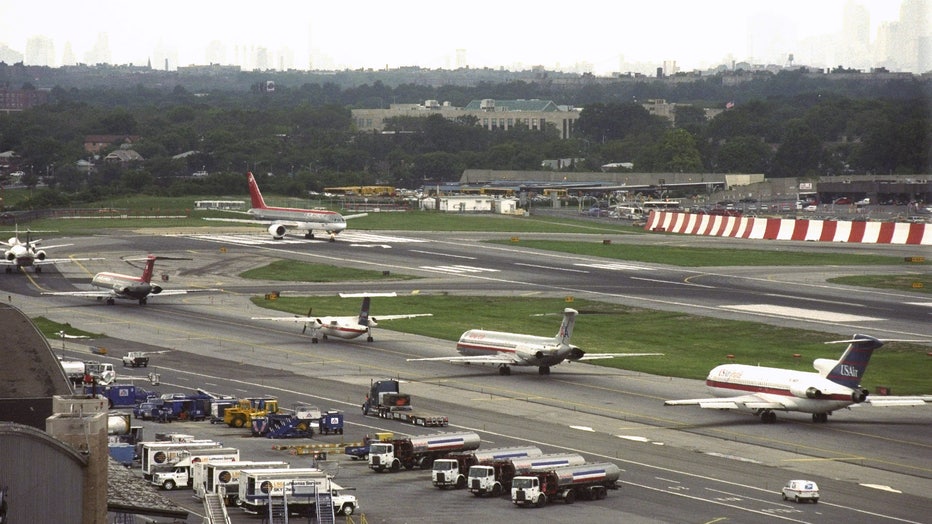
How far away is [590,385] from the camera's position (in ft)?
336

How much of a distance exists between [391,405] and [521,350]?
17.8m

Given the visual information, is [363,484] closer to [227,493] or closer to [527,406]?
[227,493]

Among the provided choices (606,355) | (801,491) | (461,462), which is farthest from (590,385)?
(801,491)

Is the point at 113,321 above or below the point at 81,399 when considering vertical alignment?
below

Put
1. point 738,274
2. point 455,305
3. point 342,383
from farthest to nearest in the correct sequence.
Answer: point 738,274 < point 455,305 < point 342,383

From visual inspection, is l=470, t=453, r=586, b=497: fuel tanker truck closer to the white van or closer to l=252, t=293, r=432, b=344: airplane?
the white van

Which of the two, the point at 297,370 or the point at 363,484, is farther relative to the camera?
the point at 297,370

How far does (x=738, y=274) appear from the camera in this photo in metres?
170

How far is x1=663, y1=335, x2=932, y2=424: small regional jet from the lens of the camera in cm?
8612

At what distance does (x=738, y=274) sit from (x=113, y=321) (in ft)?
236

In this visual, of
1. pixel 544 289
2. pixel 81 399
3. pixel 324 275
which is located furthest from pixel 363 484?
pixel 324 275

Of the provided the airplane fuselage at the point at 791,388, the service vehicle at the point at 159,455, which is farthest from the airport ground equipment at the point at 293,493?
the airplane fuselage at the point at 791,388

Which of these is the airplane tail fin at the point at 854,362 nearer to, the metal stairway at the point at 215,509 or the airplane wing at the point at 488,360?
the airplane wing at the point at 488,360

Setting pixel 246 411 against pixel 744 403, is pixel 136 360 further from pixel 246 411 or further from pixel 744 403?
pixel 744 403
